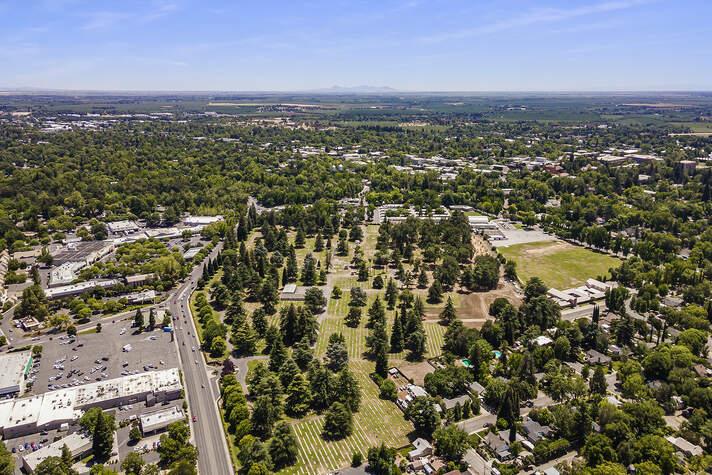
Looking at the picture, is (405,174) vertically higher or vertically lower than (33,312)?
higher

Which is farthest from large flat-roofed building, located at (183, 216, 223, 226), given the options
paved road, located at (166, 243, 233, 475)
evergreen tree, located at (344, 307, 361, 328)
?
evergreen tree, located at (344, 307, 361, 328)

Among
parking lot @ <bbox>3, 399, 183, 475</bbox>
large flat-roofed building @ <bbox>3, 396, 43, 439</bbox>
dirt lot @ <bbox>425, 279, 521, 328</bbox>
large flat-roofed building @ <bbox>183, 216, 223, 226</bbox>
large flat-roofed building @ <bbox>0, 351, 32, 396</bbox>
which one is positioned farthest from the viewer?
large flat-roofed building @ <bbox>183, 216, 223, 226</bbox>

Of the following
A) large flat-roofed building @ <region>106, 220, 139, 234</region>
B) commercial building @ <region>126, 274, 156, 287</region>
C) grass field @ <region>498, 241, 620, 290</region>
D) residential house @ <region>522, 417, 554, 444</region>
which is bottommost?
residential house @ <region>522, 417, 554, 444</region>

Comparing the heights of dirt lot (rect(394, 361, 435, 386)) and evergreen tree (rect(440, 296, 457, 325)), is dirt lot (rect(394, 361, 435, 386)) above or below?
below

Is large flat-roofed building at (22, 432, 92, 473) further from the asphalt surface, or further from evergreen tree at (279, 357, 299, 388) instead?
evergreen tree at (279, 357, 299, 388)

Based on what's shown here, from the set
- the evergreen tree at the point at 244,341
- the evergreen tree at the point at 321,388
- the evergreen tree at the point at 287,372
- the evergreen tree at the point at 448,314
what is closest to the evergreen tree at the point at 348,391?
the evergreen tree at the point at 321,388

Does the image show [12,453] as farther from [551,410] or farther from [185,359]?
[551,410]

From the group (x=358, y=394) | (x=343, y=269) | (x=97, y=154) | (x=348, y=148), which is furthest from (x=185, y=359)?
(x=348, y=148)
